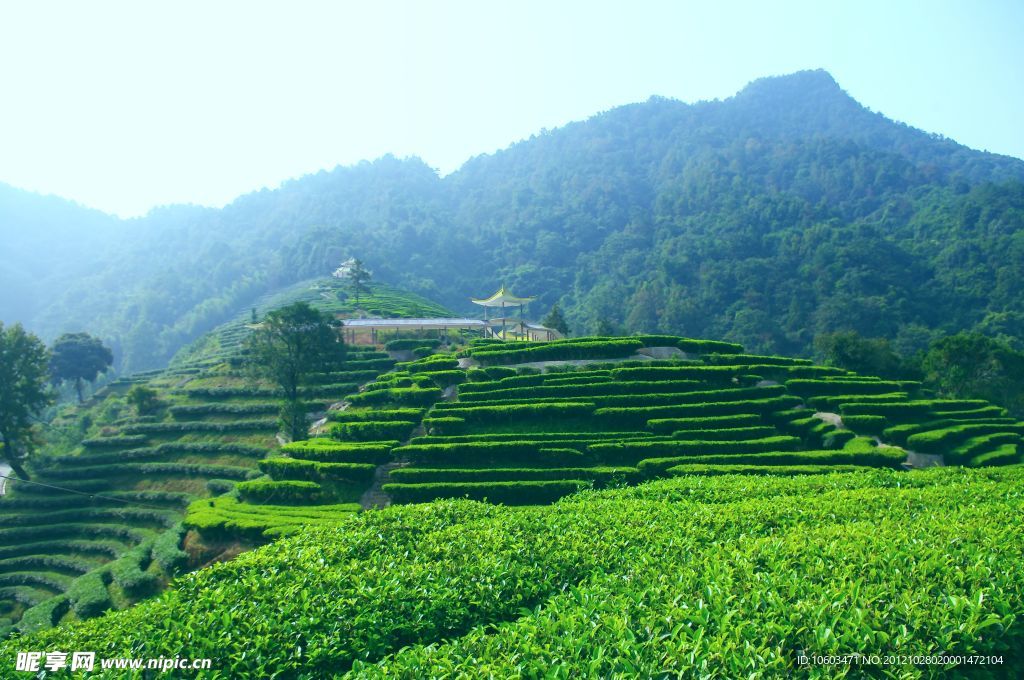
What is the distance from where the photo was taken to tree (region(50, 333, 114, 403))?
62.1 meters

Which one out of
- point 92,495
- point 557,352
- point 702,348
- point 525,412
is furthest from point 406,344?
point 92,495

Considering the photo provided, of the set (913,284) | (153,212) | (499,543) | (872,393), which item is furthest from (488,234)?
(499,543)

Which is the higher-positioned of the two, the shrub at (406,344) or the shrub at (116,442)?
the shrub at (406,344)

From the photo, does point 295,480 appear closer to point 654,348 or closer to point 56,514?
point 56,514

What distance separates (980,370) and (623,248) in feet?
298

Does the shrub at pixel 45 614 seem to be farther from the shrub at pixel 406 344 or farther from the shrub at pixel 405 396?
the shrub at pixel 406 344

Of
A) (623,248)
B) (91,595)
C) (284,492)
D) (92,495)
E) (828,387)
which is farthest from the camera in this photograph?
(623,248)

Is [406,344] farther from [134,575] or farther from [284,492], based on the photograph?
[134,575]

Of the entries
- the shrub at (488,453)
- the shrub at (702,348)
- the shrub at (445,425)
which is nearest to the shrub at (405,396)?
the shrub at (445,425)

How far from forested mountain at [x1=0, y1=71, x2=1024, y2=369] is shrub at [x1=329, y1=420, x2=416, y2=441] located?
37.9 metres

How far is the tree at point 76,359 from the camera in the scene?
204 ft

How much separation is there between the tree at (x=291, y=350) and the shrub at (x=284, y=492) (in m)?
7.58

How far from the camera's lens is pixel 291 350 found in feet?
113

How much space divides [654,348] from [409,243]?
108 m
